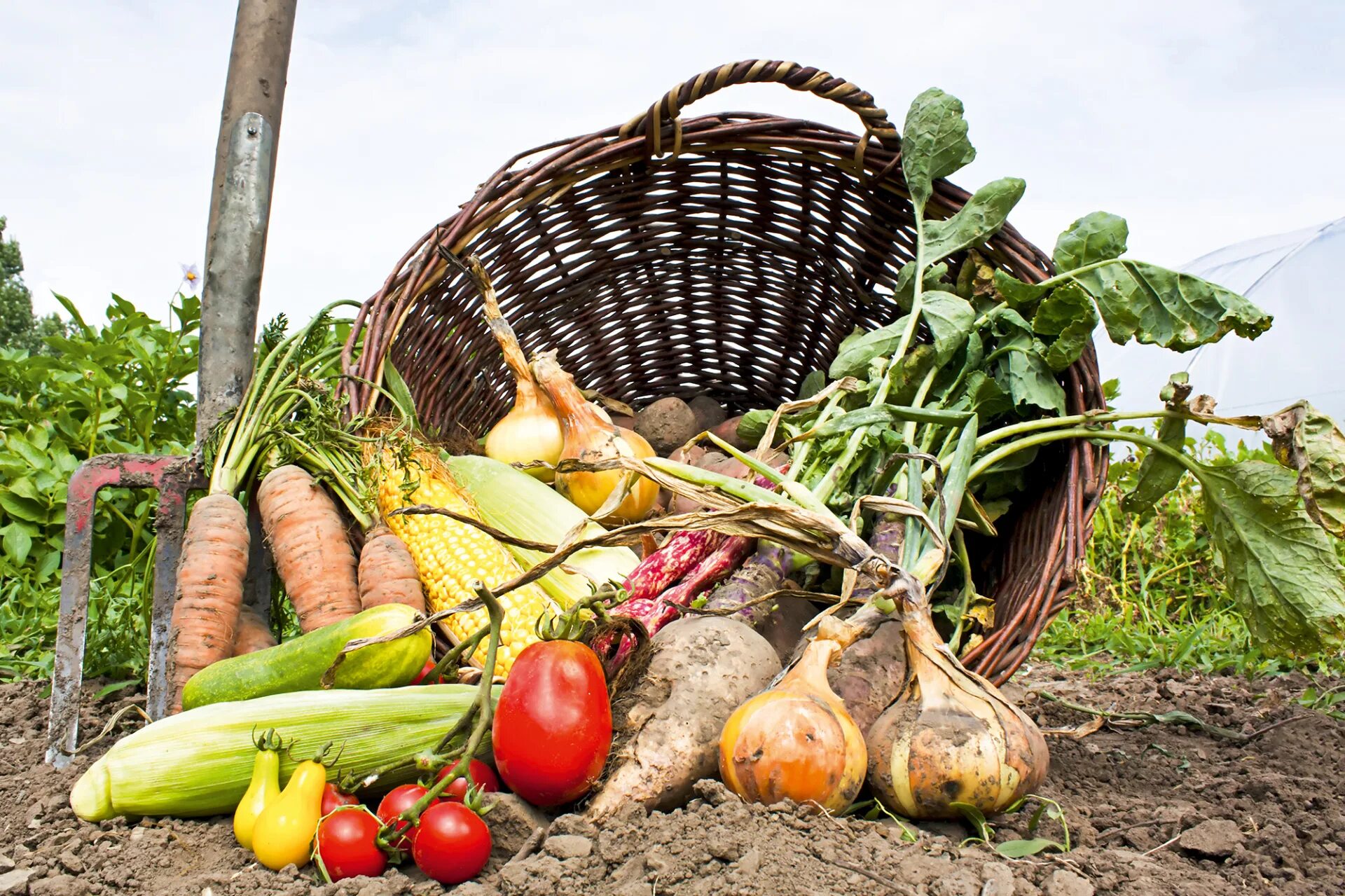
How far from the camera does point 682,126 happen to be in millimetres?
2697

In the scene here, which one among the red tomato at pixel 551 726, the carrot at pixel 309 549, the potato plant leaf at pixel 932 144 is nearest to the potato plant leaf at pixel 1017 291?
the potato plant leaf at pixel 932 144

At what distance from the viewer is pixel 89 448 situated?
3.76 metres

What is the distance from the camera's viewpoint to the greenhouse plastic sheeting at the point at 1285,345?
4.69m

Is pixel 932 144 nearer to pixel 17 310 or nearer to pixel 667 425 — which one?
pixel 667 425

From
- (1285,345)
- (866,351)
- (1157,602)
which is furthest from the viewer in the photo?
(1285,345)

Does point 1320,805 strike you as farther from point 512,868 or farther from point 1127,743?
point 512,868

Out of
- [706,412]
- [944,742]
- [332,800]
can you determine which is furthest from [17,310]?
[944,742]

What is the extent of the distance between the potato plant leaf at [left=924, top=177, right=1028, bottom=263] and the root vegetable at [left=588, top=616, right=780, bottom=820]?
1283 millimetres

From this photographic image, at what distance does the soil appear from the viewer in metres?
1.31

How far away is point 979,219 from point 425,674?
173 centimetres

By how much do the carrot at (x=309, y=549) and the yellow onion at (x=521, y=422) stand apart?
1.95 feet

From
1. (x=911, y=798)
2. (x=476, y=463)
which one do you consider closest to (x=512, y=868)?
(x=911, y=798)

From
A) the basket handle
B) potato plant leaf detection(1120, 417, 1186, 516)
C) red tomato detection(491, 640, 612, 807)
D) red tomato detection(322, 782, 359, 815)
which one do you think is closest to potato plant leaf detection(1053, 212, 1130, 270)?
potato plant leaf detection(1120, 417, 1186, 516)

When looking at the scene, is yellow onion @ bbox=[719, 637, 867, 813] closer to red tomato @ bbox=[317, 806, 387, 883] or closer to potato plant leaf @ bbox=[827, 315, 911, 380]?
red tomato @ bbox=[317, 806, 387, 883]
